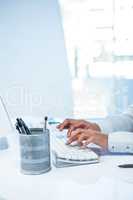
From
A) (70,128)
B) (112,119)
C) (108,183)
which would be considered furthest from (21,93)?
(108,183)

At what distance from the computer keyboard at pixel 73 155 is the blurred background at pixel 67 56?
5.57 feet

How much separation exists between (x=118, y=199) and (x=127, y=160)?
301 mm

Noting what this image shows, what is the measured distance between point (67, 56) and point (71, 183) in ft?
6.83

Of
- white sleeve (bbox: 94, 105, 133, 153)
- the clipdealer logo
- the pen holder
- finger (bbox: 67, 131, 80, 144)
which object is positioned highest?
the pen holder

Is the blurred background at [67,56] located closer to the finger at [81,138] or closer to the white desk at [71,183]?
the finger at [81,138]

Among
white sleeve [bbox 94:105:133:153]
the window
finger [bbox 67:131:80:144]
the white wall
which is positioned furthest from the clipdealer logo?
finger [bbox 67:131:80:144]

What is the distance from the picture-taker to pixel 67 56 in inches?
106

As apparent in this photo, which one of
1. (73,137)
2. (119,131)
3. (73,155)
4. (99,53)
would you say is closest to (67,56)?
(99,53)

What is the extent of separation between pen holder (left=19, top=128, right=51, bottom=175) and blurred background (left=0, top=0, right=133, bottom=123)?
73.1 inches

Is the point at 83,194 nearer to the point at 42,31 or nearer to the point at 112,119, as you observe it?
the point at 112,119

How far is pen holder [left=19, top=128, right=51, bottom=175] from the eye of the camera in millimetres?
762

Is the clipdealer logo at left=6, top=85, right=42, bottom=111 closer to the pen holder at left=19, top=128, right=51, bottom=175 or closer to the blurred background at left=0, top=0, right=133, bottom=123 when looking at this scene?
the blurred background at left=0, top=0, right=133, bottom=123

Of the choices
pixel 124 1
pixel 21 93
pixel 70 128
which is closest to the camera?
pixel 70 128

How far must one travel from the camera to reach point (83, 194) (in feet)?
2.11
